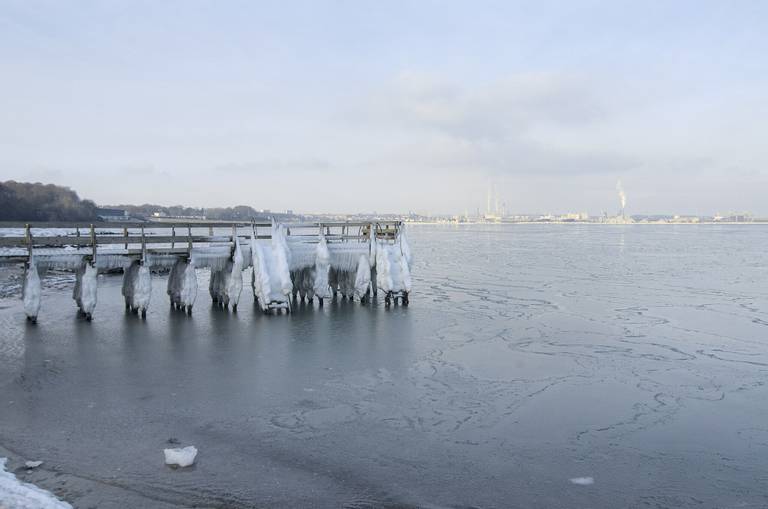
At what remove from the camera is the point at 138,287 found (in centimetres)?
2508

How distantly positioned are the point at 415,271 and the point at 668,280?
1829 centimetres

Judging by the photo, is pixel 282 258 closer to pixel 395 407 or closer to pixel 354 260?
pixel 354 260

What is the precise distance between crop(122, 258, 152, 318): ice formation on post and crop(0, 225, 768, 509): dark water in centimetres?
108

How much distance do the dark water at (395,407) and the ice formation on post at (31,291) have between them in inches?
38.6

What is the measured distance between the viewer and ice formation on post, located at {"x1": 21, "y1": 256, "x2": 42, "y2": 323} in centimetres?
2222

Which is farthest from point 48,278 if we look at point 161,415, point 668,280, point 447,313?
point 668,280

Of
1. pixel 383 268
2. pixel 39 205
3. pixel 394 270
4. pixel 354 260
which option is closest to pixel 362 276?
pixel 354 260

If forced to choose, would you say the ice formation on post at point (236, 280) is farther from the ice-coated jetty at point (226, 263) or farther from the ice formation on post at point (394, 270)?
A: the ice formation on post at point (394, 270)

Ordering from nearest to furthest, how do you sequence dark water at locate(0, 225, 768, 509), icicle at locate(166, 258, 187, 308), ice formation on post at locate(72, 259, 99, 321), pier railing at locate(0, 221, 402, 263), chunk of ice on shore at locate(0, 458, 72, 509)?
chunk of ice on shore at locate(0, 458, 72, 509) → dark water at locate(0, 225, 768, 509) → pier railing at locate(0, 221, 402, 263) → ice formation on post at locate(72, 259, 99, 321) → icicle at locate(166, 258, 187, 308)

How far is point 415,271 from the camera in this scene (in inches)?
1811

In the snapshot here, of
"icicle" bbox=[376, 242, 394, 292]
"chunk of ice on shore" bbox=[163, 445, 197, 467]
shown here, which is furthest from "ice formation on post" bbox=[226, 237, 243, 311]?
"chunk of ice on shore" bbox=[163, 445, 197, 467]

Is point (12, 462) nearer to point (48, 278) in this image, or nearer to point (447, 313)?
point (447, 313)

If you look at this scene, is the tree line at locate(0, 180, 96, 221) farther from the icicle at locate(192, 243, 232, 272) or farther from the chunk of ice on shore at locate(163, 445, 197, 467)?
the chunk of ice on shore at locate(163, 445, 197, 467)

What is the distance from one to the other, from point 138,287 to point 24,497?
17858 millimetres
